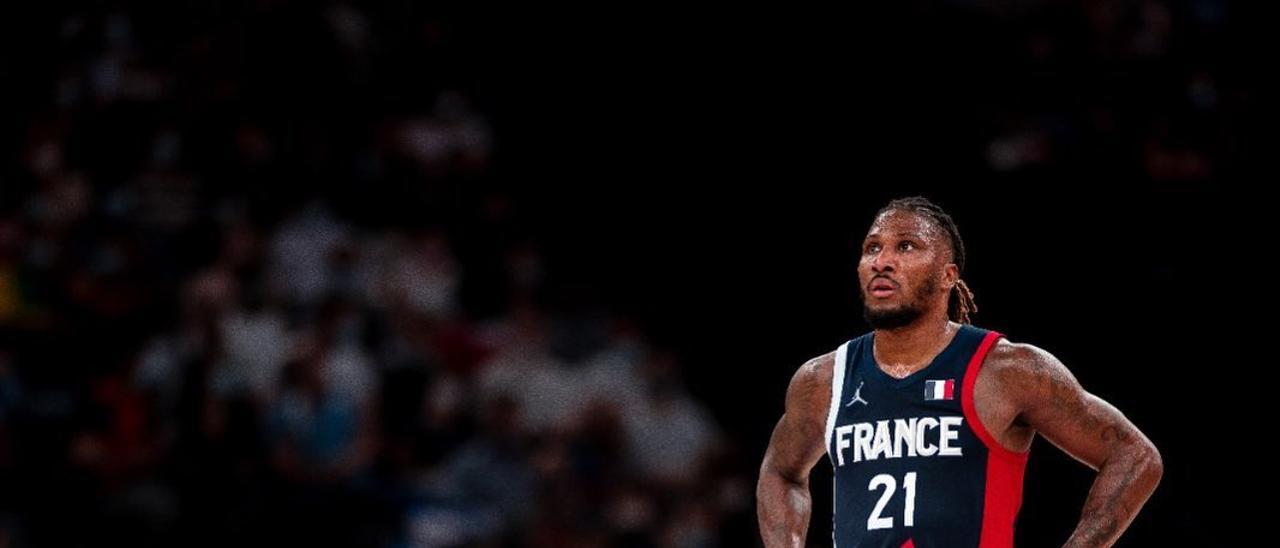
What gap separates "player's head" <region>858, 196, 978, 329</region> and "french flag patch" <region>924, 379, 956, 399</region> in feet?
0.67

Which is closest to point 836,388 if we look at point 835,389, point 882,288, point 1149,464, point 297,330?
point 835,389

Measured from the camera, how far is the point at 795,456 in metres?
5.86

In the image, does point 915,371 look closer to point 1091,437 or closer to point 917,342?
point 917,342

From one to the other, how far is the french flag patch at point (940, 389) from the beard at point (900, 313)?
0.20 metres

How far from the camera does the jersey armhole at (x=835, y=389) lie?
5539 mm

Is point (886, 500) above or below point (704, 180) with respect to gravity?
below

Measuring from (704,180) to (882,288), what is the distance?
5.98 m

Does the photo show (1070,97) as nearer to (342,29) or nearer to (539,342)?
(539,342)

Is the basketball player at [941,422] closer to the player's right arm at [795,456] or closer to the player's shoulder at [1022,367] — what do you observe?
the player's shoulder at [1022,367]

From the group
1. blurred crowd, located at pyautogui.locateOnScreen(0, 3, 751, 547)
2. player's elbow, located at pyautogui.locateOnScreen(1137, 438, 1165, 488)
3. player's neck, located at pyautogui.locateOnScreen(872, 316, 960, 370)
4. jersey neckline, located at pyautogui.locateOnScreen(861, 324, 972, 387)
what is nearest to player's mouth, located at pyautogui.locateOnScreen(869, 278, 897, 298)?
player's neck, located at pyautogui.locateOnScreen(872, 316, 960, 370)

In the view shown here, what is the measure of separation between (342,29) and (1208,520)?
755 centimetres

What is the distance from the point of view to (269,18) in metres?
13.3

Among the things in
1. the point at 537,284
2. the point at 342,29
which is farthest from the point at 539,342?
the point at 342,29

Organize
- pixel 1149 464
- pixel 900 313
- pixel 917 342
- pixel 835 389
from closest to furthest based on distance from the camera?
pixel 1149 464, pixel 900 313, pixel 917 342, pixel 835 389
